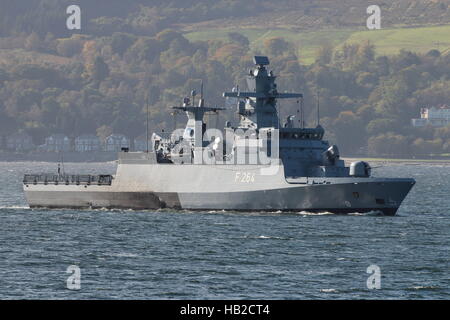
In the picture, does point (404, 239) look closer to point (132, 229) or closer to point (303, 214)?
point (303, 214)

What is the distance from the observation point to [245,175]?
55.3 metres

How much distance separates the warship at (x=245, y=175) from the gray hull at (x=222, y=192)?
0.16 ft

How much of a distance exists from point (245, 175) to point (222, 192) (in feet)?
6.89

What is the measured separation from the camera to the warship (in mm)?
53906

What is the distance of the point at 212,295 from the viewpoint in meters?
33.4

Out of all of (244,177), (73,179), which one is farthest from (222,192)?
(73,179)

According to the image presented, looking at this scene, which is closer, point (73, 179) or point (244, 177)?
point (244, 177)

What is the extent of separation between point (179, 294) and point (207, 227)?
59.1 feet

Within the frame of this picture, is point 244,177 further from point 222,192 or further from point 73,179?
point 73,179

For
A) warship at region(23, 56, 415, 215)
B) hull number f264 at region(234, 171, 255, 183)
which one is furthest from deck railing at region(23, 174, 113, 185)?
hull number f264 at region(234, 171, 255, 183)

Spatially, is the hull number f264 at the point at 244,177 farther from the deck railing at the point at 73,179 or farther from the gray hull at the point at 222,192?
the deck railing at the point at 73,179

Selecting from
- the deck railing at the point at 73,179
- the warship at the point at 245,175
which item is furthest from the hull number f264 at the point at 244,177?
the deck railing at the point at 73,179

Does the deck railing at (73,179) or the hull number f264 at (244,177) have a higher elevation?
the hull number f264 at (244,177)

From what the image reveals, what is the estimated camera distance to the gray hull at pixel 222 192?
53.5m
